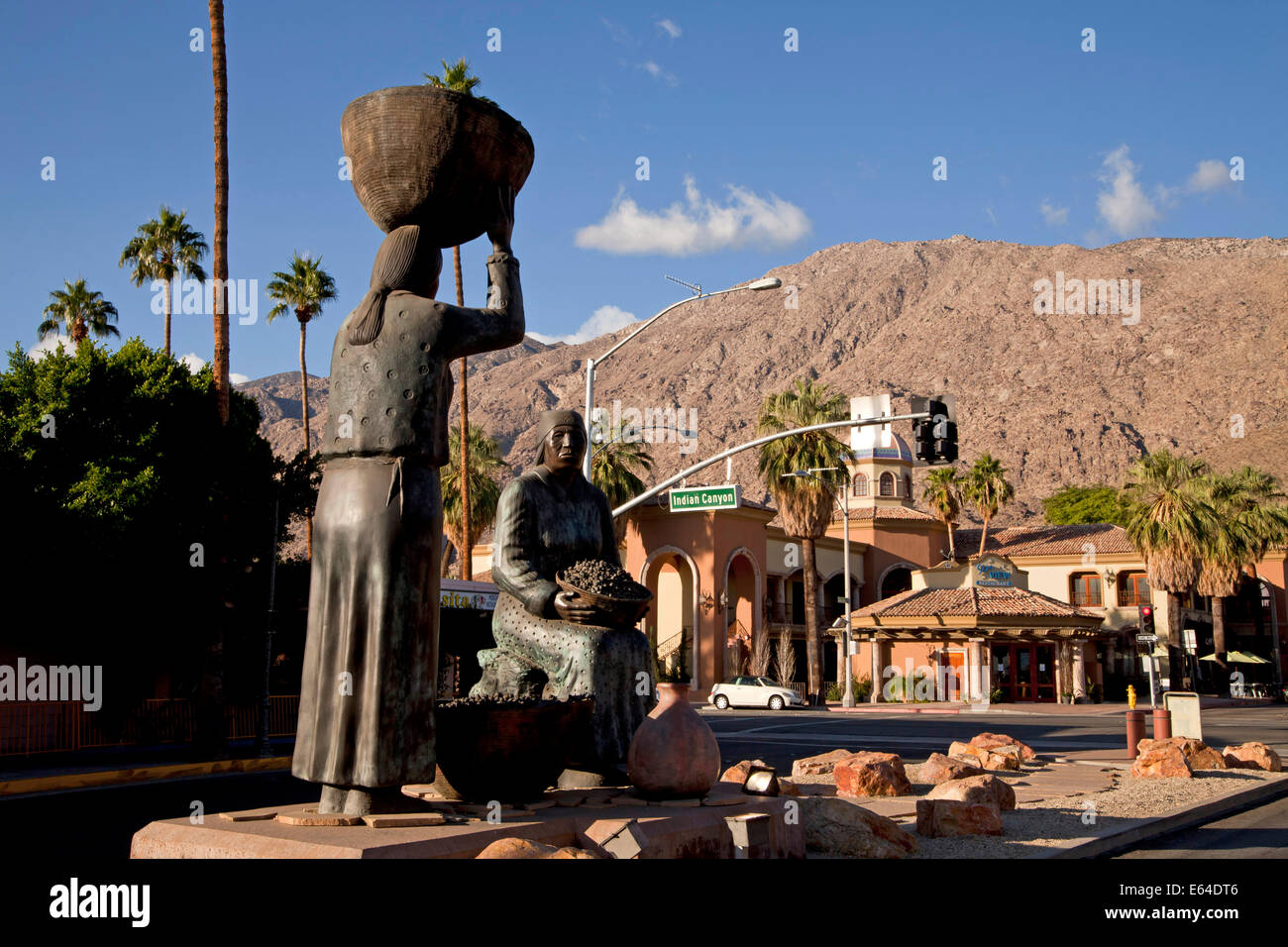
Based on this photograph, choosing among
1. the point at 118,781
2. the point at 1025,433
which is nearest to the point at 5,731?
the point at 118,781

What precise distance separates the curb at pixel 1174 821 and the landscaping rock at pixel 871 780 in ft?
7.99

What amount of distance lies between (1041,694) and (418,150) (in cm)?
4193

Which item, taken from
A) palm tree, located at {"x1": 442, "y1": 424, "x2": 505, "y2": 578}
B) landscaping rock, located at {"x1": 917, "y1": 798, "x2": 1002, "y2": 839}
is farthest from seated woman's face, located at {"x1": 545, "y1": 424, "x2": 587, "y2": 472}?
palm tree, located at {"x1": 442, "y1": 424, "x2": 505, "y2": 578}

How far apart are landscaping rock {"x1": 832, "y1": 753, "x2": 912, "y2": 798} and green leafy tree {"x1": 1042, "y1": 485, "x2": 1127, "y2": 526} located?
71.5 metres

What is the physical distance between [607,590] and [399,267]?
7.14 feet

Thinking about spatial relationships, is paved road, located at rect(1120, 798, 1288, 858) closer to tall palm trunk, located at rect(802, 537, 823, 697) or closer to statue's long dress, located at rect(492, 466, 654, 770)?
statue's long dress, located at rect(492, 466, 654, 770)

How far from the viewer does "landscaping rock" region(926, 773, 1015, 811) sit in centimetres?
956

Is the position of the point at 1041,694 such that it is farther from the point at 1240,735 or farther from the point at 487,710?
the point at 487,710

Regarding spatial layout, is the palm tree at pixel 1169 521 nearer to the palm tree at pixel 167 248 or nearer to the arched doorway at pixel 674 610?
the arched doorway at pixel 674 610

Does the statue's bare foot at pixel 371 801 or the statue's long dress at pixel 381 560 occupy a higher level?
the statue's long dress at pixel 381 560

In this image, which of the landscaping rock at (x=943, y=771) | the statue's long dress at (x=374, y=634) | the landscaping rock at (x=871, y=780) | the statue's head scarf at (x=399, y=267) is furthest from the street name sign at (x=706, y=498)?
the statue's long dress at (x=374, y=634)

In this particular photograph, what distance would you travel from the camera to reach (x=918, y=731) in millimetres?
24766

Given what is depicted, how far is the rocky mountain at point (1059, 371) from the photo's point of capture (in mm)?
134125
